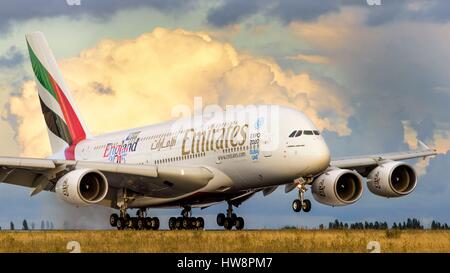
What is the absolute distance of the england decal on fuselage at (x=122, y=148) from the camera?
49.4 metres

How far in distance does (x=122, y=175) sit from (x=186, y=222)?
12.7 feet

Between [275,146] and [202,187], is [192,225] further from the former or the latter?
[275,146]

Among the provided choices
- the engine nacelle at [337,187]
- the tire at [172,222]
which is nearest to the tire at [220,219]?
the tire at [172,222]

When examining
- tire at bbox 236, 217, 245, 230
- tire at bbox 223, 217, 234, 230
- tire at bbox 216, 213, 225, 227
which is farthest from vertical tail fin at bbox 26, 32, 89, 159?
tire at bbox 236, 217, 245, 230

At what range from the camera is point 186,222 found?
45562 millimetres

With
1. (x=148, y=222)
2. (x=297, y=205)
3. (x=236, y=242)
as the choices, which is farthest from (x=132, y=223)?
(x=236, y=242)

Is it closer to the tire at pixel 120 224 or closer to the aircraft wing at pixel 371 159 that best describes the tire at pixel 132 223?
the tire at pixel 120 224

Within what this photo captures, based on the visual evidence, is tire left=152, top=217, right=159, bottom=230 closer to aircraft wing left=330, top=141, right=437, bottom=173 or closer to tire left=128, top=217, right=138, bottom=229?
tire left=128, top=217, right=138, bottom=229

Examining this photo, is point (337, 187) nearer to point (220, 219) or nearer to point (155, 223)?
point (220, 219)

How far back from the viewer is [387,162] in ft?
144

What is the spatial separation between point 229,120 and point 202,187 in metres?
3.41

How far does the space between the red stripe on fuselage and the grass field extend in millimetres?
20828

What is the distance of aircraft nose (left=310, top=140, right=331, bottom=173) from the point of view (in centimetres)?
3694

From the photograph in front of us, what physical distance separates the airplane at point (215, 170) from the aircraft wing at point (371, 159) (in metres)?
0.04
